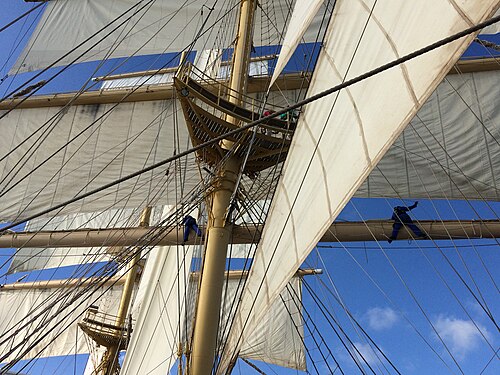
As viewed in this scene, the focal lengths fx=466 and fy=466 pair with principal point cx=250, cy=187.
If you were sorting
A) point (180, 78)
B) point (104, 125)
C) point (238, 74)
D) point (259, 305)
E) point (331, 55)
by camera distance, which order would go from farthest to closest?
point (104, 125) → point (238, 74) → point (180, 78) → point (259, 305) → point (331, 55)

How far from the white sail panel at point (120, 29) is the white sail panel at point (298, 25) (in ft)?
24.8

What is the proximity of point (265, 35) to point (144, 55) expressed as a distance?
3.06m

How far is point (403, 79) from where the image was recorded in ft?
7.30

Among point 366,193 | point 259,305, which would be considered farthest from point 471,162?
point 259,305

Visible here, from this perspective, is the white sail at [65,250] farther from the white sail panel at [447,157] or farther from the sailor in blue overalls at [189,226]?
the white sail panel at [447,157]

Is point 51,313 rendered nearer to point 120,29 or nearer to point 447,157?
point 120,29

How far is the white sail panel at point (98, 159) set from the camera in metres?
9.37

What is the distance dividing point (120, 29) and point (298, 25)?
9474 mm

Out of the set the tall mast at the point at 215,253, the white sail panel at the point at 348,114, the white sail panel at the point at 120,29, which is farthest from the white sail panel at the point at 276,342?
the white sail panel at the point at 348,114

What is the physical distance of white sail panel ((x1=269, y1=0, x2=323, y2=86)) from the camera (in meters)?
3.08

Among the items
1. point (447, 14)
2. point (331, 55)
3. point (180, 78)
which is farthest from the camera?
point (180, 78)

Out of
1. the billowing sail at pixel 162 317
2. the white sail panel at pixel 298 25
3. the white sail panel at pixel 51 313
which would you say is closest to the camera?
the white sail panel at pixel 298 25

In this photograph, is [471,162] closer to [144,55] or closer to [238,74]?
[238,74]

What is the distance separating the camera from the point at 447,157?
8234 mm
